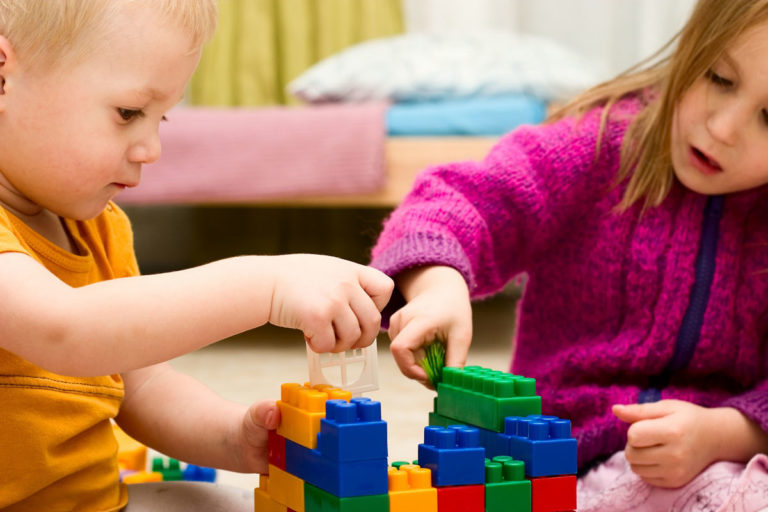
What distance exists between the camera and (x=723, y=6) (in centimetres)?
90

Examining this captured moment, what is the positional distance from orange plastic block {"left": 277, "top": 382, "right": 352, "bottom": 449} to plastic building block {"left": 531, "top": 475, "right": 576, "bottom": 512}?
0.13 meters

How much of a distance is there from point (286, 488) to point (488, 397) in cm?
15

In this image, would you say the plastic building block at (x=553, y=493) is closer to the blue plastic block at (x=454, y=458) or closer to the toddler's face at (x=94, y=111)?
the blue plastic block at (x=454, y=458)

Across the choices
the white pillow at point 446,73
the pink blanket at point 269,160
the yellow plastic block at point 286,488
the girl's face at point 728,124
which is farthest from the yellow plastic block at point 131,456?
the white pillow at point 446,73

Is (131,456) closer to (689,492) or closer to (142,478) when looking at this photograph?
(142,478)

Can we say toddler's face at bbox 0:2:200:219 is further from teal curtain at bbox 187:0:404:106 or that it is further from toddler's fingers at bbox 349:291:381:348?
teal curtain at bbox 187:0:404:106

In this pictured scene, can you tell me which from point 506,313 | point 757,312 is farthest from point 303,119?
point 757,312

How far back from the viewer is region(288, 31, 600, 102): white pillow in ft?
7.00

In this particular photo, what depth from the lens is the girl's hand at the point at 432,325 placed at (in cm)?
73

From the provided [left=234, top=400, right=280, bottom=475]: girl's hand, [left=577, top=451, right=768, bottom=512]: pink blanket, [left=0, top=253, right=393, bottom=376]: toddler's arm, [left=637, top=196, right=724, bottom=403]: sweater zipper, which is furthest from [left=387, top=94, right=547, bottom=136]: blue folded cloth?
[left=0, top=253, right=393, bottom=376]: toddler's arm

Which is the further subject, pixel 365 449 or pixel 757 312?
pixel 757 312

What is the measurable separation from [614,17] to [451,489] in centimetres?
238

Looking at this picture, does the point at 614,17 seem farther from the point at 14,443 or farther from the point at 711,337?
the point at 14,443

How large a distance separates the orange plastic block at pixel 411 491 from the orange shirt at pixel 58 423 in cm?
26
